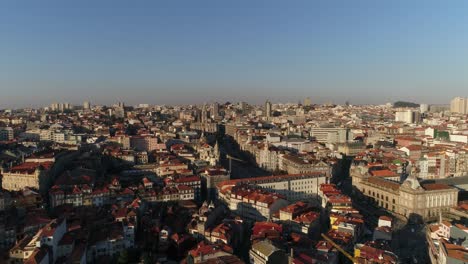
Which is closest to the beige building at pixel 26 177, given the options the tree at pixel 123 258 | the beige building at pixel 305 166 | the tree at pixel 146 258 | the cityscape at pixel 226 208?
the cityscape at pixel 226 208

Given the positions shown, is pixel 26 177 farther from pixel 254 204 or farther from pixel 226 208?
pixel 254 204

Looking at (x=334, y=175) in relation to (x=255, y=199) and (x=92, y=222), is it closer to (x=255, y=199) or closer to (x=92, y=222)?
(x=255, y=199)

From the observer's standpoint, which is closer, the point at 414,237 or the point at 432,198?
the point at 414,237

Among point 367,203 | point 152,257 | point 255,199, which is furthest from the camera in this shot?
point 367,203

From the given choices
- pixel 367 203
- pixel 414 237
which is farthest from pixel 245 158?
pixel 414 237

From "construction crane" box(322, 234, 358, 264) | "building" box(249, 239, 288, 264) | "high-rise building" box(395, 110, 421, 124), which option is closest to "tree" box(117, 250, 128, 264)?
"building" box(249, 239, 288, 264)

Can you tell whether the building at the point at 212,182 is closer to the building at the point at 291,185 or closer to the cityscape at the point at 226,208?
the cityscape at the point at 226,208

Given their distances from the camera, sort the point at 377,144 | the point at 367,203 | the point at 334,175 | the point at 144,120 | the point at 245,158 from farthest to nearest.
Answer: the point at 144,120, the point at 377,144, the point at 245,158, the point at 334,175, the point at 367,203


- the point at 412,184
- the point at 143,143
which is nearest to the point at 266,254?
the point at 412,184
